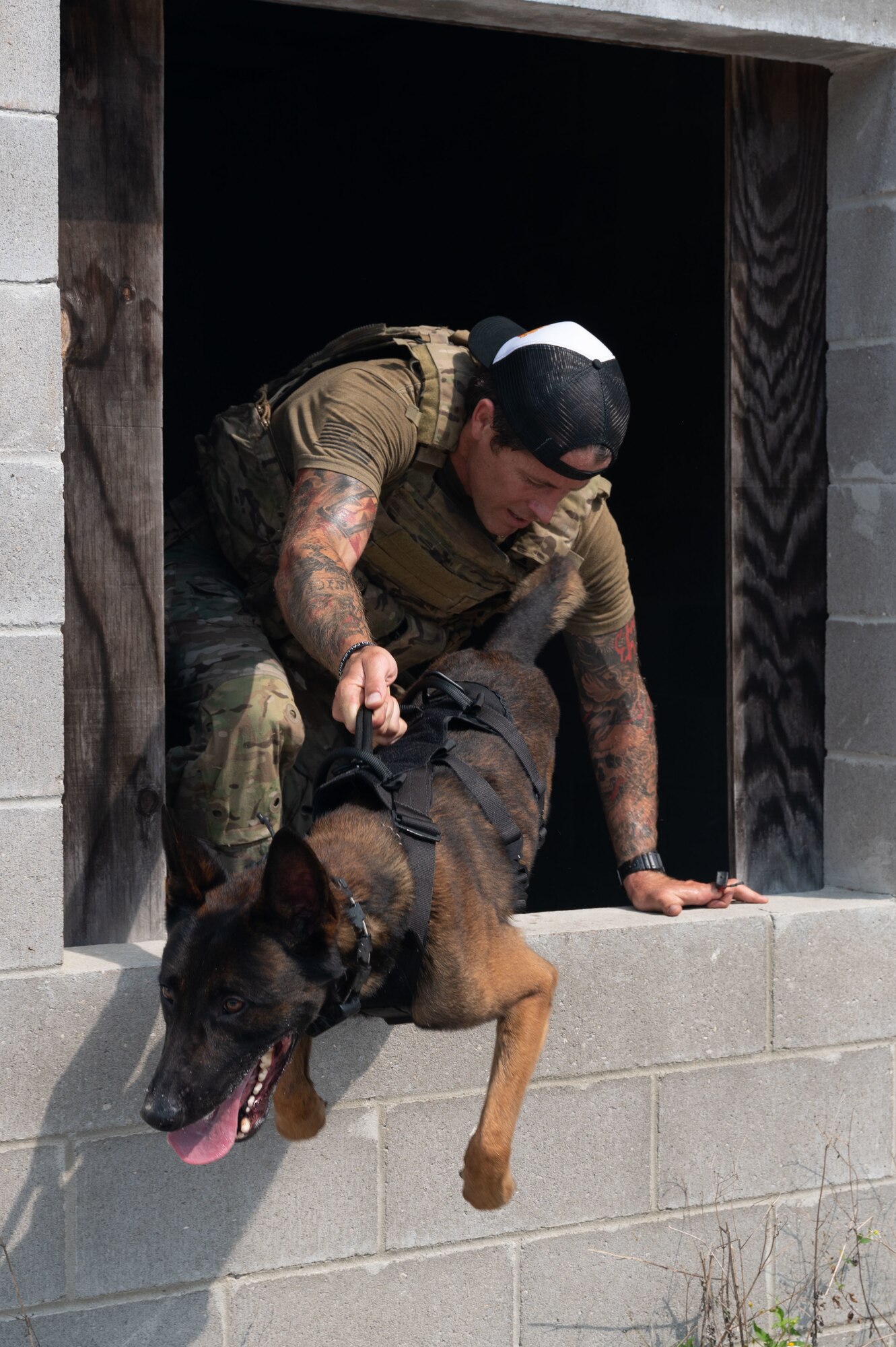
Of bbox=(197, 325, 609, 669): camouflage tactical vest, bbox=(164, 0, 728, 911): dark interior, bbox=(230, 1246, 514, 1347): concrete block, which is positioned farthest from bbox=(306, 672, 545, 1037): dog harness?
bbox=(164, 0, 728, 911): dark interior

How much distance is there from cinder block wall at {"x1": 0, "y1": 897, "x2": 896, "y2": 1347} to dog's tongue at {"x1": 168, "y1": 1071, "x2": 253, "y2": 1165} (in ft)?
2.50

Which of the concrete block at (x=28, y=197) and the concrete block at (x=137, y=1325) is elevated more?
the concrete block at (x=28, y=197)

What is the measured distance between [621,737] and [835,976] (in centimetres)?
84

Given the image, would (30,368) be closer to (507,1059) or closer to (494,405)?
(494,405)

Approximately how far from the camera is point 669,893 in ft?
12.6

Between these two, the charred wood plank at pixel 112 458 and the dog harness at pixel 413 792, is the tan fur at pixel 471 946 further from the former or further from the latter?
the charred wood plank at pixel 112 458

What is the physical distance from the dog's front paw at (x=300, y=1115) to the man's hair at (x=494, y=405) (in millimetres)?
1471

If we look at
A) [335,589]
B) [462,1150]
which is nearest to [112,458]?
[335,589]

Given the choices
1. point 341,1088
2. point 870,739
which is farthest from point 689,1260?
point 870,739

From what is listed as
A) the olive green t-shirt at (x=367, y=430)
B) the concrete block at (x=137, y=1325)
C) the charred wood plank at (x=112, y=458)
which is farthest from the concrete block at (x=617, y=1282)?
the olive green t-shirt at (x=367, y=430)

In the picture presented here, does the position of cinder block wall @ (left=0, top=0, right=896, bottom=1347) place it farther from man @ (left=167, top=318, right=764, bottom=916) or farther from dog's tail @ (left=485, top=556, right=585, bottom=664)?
dog's tail @ (left=485, top=556, right=585, bottom=664)

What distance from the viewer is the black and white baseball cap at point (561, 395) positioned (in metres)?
3.29

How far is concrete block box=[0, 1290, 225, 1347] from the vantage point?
316 cm

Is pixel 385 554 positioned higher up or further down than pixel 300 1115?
higher up
